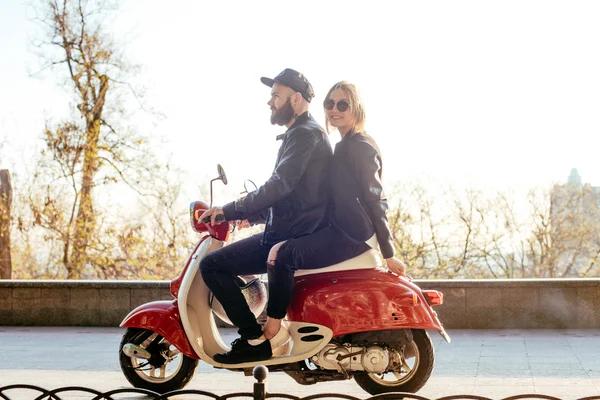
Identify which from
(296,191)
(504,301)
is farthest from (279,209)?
(504,301)

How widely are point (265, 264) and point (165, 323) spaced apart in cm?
70

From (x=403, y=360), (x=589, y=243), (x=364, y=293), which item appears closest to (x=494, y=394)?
(x=403, y=360)

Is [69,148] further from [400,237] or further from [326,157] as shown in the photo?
[326,157]

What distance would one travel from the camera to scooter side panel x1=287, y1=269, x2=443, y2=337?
4.53 m

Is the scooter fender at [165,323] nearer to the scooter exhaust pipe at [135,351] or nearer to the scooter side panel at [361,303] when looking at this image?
the scooter exhaust pipe at [135,351]

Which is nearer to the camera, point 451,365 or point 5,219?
point 451,365

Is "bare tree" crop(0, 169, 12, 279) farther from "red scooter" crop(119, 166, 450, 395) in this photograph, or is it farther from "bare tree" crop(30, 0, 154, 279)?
"red scooter" crop(119, 166, 450, 395)

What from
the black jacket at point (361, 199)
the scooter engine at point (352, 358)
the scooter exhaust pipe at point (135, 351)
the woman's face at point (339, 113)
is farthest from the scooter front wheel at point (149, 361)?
the woman's face at point (339, 113)

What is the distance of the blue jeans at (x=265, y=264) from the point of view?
14.7ft

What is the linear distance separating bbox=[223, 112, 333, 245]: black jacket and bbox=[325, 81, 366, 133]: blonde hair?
0.64 feet

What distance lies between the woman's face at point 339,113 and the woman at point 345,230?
0.11 meters

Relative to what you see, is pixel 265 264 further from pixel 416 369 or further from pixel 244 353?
pixel 416 369

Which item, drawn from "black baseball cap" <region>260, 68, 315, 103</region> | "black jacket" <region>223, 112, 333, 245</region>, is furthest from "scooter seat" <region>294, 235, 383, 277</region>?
"black baseball cap" <region>260, 68, 315, 103</region>

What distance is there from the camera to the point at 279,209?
466cm
